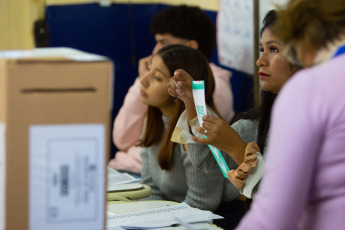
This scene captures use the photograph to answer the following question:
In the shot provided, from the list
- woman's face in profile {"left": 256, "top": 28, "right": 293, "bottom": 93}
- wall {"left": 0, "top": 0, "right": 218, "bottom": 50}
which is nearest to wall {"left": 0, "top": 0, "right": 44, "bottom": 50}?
wall {"left": 0, "top": 0, "right": 218, "bottom": 50}

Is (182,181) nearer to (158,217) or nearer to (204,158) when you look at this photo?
(204,158)

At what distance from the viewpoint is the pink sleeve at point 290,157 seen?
2.77 ft

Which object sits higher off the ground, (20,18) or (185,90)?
(20,18)

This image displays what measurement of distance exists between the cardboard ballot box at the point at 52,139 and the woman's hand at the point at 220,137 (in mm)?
640

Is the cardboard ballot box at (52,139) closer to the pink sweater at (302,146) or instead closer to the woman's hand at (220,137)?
the pink sweater at (302,146)

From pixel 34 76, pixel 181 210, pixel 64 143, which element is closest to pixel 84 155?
pixel 64 143

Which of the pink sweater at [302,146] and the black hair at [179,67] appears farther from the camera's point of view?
the black hair at [179,67]

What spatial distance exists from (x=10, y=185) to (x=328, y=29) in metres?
0.56

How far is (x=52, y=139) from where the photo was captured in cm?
91

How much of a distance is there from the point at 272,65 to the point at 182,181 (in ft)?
2.57

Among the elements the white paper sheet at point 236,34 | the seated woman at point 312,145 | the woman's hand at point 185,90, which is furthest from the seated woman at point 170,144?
Answer: the seated woman at point 312,145

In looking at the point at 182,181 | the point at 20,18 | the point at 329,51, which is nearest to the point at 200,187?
the point at 182,181

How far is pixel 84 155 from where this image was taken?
0.92 metres

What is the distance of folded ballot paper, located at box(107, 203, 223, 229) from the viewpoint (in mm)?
1461
